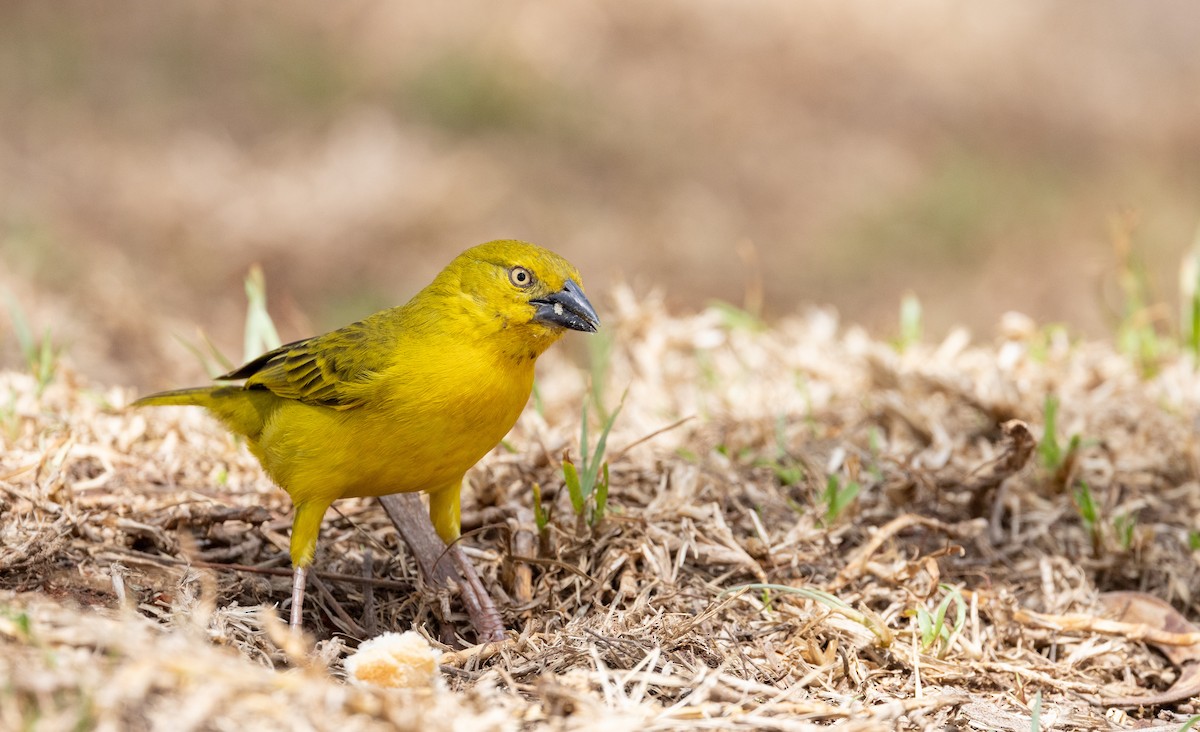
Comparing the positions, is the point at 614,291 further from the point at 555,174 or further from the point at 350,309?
the point at 555,174

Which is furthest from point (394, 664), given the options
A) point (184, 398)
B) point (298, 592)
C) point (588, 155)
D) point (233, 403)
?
point (588, 155)

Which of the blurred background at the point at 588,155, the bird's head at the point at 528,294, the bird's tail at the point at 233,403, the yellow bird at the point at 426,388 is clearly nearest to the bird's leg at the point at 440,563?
the yellow bird at the point at 426,388

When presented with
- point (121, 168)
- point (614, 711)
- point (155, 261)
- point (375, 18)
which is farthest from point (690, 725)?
point (375, 18)

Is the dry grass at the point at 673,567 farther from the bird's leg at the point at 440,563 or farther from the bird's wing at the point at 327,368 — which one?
the bird's wing at the point at 327,368

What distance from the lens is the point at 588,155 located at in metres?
11.0

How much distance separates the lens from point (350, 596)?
12.0ft

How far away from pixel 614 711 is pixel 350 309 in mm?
6075

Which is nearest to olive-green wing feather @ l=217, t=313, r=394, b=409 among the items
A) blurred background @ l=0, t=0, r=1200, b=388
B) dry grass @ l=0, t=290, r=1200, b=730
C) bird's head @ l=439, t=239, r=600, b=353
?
bird's head @ l=439, t=239, r=600, b=353

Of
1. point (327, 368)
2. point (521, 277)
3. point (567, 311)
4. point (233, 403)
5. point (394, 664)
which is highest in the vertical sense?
point (521, 277)

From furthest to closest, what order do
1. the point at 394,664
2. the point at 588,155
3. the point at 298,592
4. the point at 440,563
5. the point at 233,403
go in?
the point at 588,155
the point at 233,403
the point at 440,563
the point at 298,592
the point at 394,664

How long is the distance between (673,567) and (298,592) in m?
1.10

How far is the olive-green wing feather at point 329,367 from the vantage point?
139 inches

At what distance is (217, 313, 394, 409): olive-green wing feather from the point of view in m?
3.53

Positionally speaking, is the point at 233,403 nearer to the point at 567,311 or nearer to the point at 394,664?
the point at 567,311
